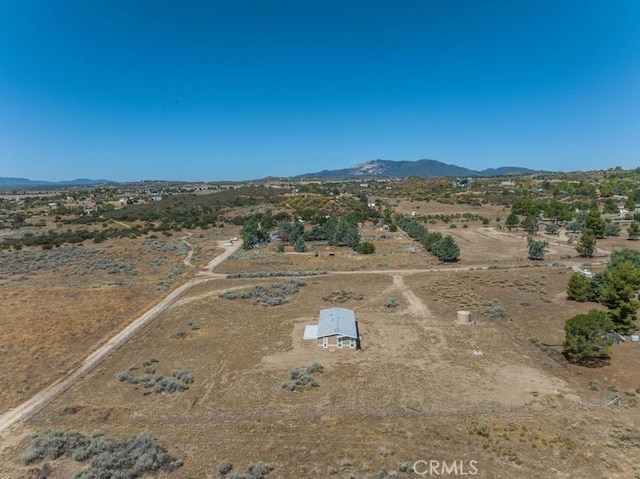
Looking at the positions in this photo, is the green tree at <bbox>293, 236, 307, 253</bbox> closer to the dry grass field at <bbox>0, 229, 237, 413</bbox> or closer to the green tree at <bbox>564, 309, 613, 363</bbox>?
the dry grass field at <bbox>0, 229, 237, 413</bbox>

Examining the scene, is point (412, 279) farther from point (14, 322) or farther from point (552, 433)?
point (14, 322)

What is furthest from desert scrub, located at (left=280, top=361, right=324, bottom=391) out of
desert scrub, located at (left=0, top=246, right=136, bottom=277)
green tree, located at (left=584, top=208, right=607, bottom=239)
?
green tree, located at (left=584, top=208, right=607, bottom=239)

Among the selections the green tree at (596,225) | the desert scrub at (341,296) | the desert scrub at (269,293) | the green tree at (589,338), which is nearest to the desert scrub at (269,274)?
the desert scrub at (269,293)

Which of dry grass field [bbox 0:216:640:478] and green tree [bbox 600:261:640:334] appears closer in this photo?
dry grass field [bbox 0:216:640:478]

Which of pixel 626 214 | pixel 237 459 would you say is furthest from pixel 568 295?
pixel 626 214

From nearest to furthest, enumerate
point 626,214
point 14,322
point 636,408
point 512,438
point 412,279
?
point 512,438, point 636,408, point 14,322, point 412,279, point 626,214

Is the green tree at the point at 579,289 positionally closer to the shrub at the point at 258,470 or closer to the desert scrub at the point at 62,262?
the shrub at the point at 258,470

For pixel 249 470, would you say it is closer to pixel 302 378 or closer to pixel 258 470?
pixel 258 470
